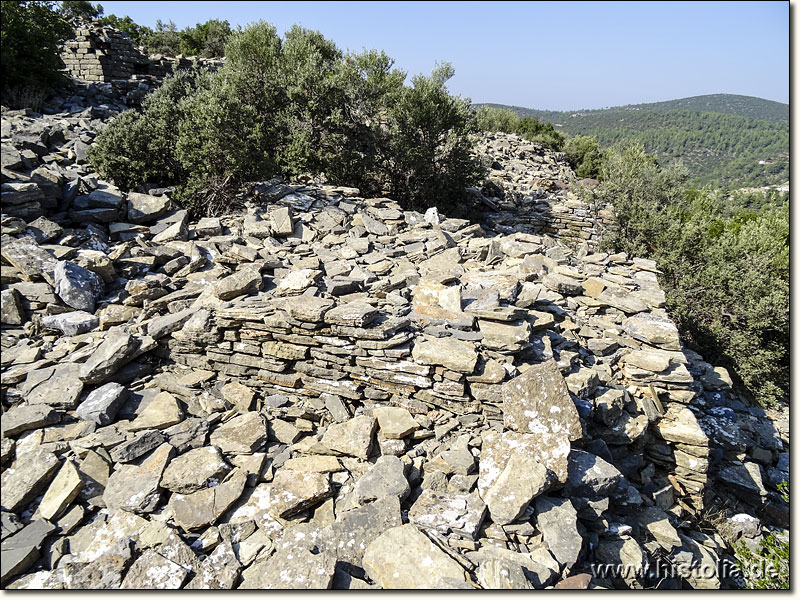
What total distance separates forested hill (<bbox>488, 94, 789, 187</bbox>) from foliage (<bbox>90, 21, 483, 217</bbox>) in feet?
93.4

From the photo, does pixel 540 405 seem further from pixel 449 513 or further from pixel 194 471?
pixel 194 471

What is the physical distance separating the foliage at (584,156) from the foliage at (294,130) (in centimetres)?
1328

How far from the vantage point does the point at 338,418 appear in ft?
16.2

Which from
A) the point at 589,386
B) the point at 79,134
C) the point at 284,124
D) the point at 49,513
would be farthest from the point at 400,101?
the point at 49,513

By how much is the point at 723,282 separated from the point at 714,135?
190 feet

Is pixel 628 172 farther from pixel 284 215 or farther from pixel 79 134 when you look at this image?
pixel 79 134

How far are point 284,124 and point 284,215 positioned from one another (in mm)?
4233

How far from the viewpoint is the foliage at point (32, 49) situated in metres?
9.33

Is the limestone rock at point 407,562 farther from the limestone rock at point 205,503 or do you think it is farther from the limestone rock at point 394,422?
the limestone rock at point 205,503

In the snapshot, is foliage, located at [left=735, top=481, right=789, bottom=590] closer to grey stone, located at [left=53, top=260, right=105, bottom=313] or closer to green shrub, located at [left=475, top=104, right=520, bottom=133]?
grey stone, located at [left=53, top=260, right=105, bottom=313]

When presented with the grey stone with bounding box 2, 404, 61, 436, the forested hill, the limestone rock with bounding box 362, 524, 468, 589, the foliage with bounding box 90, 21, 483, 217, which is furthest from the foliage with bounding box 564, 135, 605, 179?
the grey stone with bounding box 2, 404, 61, 436

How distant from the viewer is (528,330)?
17.1 ft

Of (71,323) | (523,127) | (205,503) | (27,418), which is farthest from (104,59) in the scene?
(523,127)

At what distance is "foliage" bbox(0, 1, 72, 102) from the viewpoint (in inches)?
367
